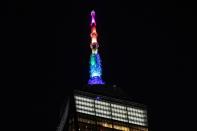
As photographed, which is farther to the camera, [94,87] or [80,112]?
[94,87]

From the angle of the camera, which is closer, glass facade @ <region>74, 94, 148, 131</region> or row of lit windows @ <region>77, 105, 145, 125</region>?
glass facade @ <region>74, 94, 148, 131</region>

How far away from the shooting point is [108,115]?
18225 cm

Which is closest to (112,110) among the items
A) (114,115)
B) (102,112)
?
(114,115)

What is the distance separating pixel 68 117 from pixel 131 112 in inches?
874

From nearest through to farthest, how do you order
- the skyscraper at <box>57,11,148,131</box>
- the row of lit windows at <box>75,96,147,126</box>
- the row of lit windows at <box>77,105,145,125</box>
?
the skyscraper at <box>57,11,148,131</box> → the row of lit windows at <box>77,105,145,125</box> → the row of lit windows at <box>75,96,147,126</box>

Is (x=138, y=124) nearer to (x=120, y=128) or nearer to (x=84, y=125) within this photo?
(x=120, y=128)

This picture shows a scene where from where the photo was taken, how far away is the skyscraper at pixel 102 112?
178000mm

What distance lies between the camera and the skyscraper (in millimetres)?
178000

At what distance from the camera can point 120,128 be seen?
593 ft

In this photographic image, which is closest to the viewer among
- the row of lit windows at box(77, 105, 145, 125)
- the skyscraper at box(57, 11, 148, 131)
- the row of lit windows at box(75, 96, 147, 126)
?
the skyscraper at box(57, 11, 148, 131)

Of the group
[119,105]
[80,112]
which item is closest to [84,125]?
[80,112]

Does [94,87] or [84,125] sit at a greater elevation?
[94,87]

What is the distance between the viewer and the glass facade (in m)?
178

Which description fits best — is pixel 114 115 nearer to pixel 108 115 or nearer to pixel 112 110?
pixel 112 110
